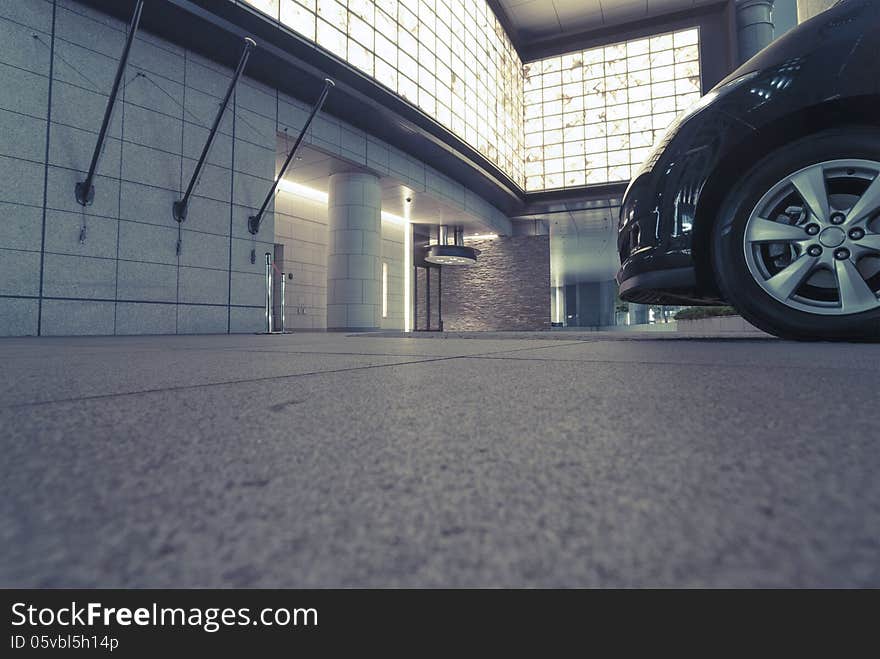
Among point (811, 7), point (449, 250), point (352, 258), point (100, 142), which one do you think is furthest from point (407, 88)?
point (811, 7)

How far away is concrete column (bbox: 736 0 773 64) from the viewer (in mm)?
16125

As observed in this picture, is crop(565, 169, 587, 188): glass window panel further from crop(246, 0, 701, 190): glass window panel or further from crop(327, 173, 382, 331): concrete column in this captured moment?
crop(327, 173, 382, 331): concrete column

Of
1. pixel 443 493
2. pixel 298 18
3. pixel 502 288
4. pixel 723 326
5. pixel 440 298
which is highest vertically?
pixel 298 18

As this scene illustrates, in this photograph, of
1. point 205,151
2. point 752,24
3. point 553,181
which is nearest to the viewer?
point 205,151

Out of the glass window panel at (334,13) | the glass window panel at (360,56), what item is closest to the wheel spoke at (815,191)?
the glass window panel at (334,13)

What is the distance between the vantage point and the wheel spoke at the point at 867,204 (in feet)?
7.39

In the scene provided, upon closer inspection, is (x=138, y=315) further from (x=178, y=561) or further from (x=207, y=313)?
(x=178, y=561)

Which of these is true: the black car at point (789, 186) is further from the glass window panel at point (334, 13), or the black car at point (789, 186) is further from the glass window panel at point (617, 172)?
the glass window panel at point (617, 172)

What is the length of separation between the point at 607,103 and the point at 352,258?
553 inches

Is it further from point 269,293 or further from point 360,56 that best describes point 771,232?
point 360,56

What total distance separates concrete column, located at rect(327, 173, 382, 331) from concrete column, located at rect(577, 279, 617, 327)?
2943 cm

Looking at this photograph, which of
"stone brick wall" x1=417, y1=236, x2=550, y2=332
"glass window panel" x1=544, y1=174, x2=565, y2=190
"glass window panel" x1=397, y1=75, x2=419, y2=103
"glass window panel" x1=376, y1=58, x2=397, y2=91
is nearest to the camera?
"glass window panel" x1=376, y1=58, x2=397, y2=91

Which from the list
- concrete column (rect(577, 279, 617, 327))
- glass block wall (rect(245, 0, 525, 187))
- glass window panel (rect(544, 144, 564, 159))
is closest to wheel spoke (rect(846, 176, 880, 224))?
glass block wall (rect(245, 0, 525, 187))

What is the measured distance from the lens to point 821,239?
7.62 feet
